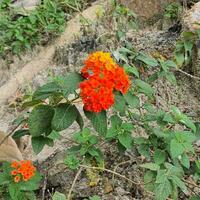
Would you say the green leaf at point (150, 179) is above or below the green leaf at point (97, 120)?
below

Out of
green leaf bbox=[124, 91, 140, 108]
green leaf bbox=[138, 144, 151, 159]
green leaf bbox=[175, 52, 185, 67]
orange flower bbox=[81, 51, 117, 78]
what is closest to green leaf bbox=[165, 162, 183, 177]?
green leaf bbox=[138, 144, 151, 159]

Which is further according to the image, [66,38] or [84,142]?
[66,38]

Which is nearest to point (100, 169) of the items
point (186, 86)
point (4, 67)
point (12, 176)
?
point (12, 176)

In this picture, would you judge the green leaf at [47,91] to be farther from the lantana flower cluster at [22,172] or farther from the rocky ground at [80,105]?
the rocky ground at [80,105]

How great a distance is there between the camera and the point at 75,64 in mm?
A: 4711

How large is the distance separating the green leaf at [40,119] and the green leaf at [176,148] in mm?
627

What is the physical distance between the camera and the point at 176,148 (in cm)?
253

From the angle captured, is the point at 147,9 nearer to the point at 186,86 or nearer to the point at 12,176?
the point at 186,86

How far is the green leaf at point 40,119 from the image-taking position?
8.63 feet

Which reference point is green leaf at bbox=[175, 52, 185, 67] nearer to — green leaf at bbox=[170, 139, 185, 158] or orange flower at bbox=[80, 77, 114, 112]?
green leaf at bbox=[170, 139, 185, 158]

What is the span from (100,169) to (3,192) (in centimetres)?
55

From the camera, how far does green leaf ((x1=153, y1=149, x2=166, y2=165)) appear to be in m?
2.65

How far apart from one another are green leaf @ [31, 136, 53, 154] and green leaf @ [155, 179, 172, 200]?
2.27ft

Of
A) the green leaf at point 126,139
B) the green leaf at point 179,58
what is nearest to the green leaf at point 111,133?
the green leaf at point 126,139
